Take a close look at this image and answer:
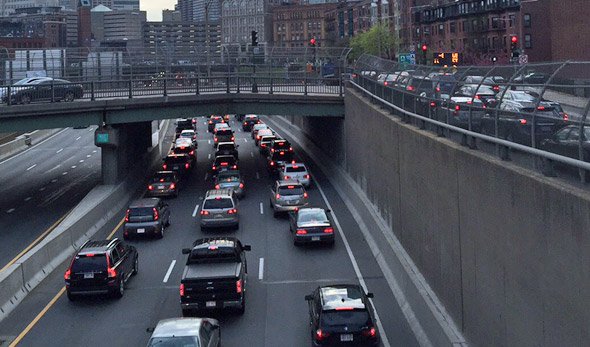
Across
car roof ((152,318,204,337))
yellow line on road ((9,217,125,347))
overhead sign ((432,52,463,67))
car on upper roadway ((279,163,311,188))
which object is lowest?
yellow line on road ((9,217,125,347))

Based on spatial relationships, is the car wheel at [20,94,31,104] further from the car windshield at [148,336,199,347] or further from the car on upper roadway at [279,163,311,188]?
the car windshield at [148,336,199,347]

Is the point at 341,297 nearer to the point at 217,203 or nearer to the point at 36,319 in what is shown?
the point at 36,319

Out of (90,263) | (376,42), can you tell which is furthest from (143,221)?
(376,42)

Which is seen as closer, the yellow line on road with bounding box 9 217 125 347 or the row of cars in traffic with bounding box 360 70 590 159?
the row of cars in traffic with bounding box 360 70 590 159

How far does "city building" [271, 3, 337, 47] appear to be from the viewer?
607 feet

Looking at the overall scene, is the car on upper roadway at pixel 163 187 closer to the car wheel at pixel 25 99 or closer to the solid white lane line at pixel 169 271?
the car wheel at pixel 25 99

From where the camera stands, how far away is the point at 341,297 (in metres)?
17.5

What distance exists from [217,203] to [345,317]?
15303 mm

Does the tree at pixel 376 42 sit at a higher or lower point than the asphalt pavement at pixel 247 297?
higher

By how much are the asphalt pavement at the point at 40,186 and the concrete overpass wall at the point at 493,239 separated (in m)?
13.3

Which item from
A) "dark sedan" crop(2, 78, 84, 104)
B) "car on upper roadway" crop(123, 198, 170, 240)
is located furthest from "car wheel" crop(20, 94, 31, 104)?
"car on upper roadway" crop(123, 198, 170, 240)

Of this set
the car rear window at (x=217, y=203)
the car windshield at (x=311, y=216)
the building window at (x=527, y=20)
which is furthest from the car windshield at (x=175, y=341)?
the building window at (x=527, y=20)

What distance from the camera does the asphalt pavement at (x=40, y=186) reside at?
32.6m

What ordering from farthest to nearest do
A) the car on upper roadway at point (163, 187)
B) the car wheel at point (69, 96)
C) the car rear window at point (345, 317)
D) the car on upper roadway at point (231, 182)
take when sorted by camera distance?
the car wheel at point (69, 96) < the car on upper roadway at point (163, 187) < the car on upper roadway at point (231, 182) < the car rear window at point (345, 317)
